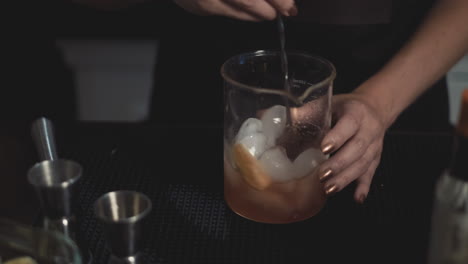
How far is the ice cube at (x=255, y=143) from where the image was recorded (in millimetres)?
759

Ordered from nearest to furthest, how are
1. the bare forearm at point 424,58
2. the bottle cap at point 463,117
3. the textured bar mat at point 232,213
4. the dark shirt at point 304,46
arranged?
the bottle cap at point 463,117 < the textured bar mat at point 232,213 < the bare forearm at point 424,58 < the dark shirt at point 304,46

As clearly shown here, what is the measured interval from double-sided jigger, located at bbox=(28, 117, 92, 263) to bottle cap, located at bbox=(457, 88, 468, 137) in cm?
39

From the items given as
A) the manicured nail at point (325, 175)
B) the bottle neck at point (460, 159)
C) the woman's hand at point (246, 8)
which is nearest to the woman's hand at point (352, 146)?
the manicured nail at point (325, 175)

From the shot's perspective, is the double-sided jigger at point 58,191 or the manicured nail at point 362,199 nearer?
the double-sided jigger at point 58,191

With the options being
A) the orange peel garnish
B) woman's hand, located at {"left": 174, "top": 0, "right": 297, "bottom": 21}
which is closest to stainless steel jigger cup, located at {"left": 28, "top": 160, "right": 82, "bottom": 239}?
the orange peel garnish

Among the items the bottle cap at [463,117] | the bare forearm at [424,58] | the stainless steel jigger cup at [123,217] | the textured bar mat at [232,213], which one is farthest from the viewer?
the bare forearm at [424,58]

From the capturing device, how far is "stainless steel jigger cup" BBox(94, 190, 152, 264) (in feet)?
2.04

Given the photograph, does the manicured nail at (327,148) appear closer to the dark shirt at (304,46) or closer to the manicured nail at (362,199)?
the manicured nail at (362,199)

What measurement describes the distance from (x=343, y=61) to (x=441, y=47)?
7.4 inches

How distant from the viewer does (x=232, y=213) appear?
806 millimetres

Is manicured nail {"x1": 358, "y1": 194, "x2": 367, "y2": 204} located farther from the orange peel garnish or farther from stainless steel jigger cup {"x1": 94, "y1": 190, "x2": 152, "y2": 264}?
stainless steel jigger cup {"x1": 94, "y1": 190, "x2": 152, "y2": 264}

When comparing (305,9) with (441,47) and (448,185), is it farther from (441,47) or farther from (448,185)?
(448,185)

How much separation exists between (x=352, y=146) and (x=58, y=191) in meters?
0.38

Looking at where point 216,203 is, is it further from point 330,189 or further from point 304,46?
point 304,46
